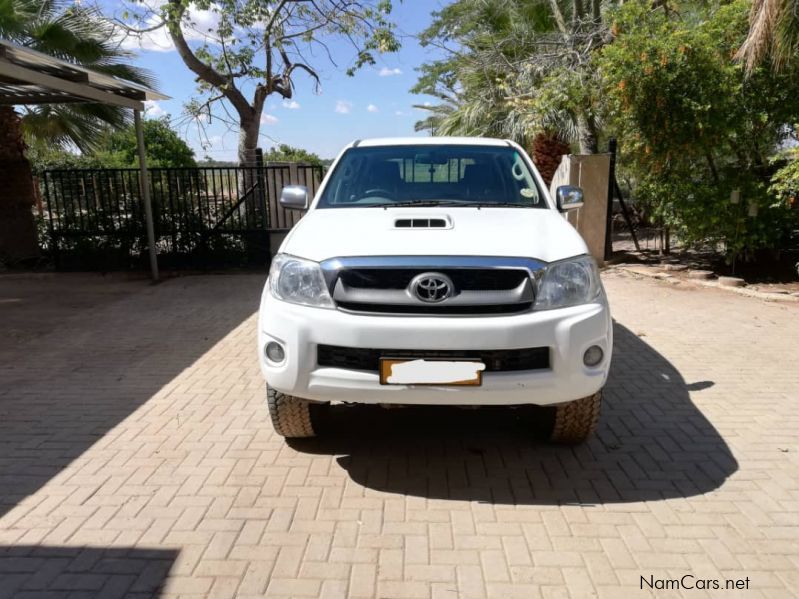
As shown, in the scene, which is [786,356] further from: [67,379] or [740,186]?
[67,379]

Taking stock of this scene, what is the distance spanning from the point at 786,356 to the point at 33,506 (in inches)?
240

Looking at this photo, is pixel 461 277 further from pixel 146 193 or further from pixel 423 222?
pixel 146 193

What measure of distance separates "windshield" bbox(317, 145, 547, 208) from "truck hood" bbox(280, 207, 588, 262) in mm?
323

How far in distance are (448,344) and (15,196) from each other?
36.4ft

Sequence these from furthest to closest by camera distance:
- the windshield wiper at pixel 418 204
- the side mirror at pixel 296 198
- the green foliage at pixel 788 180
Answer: the green foliage at pixel 788 180, the side mirror at pixel 296 198, the windshield wiper at pixel 418 204

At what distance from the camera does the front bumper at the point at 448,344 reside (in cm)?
303

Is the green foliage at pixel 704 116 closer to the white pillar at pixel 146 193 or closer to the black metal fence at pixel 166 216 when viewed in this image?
the black metal fence at pixel 166 216

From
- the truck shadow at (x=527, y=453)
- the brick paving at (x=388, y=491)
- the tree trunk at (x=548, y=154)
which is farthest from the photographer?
the tree trunk at (x=548, y=154)

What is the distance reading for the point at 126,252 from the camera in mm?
11102

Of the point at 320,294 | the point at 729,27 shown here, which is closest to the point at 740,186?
the point at 729,27

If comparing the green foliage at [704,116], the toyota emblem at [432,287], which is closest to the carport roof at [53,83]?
the toyota emblem at [432,287]

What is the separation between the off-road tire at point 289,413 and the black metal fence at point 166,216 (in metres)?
8.02

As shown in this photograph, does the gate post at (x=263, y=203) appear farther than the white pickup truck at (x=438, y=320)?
Yes

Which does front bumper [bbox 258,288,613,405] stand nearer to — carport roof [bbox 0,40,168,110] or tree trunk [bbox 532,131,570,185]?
carport roof [bbox 0,40,168,110]
